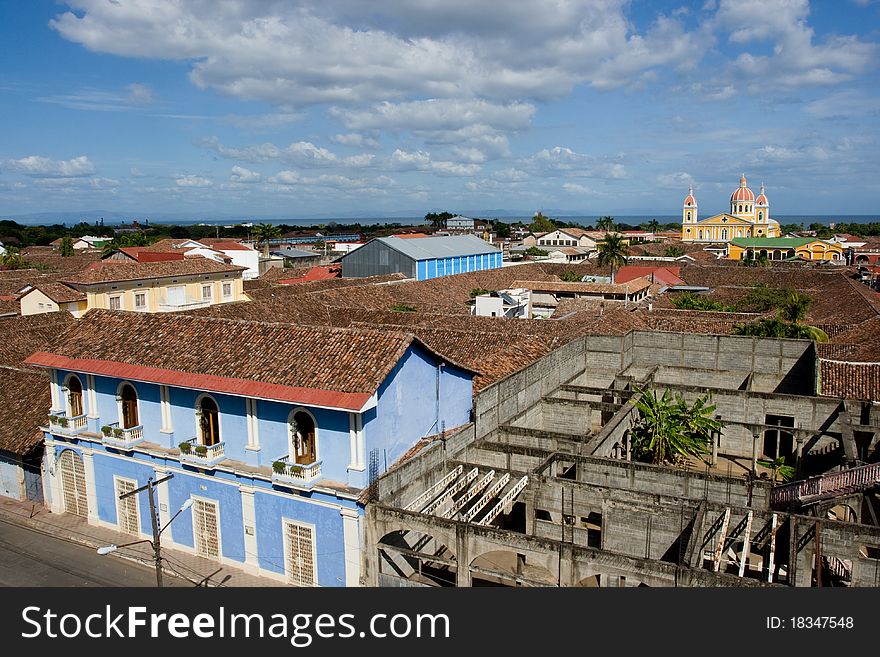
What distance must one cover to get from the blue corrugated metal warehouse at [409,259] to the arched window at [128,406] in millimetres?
42522

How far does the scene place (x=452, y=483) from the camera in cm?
1992

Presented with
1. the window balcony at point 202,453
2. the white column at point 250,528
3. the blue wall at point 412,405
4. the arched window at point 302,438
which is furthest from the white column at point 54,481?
the blue wall at point 412,405

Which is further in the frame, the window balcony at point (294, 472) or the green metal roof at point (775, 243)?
the green metal roof at point (775, 243)

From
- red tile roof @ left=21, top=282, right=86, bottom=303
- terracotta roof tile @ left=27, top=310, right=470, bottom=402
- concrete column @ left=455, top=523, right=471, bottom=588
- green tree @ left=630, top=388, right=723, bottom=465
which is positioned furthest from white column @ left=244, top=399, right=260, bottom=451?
red tile roof @ left=21, top=282, right=86, bottom=303

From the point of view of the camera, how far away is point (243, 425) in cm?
1912

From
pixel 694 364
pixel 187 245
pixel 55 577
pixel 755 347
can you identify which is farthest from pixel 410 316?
pixel 187 245

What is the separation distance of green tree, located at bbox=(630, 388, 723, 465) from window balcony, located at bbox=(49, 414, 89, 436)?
1935cm

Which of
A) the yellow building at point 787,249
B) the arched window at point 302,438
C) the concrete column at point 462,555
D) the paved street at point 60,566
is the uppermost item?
the yellow building at point 787,249

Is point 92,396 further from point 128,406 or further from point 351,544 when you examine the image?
point 351,544

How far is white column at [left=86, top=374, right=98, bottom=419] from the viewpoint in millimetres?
21781

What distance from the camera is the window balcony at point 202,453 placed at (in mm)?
18984

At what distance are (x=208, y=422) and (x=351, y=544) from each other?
5.88m

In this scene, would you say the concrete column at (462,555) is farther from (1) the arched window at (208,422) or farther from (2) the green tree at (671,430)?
(2) the green tree at (671,430)

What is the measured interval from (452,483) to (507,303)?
3313 cm
